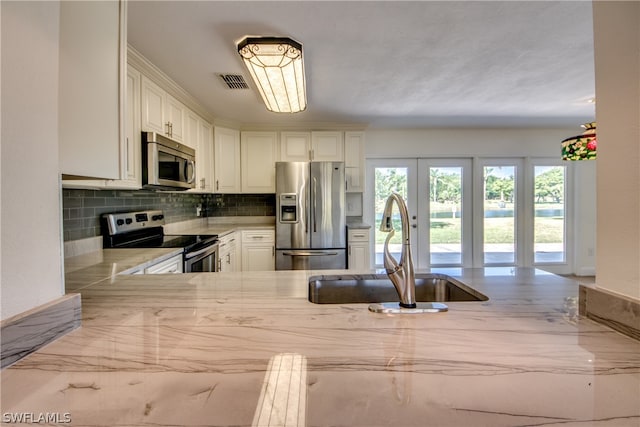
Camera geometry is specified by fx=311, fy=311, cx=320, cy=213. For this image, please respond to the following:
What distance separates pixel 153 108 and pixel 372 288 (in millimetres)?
2178

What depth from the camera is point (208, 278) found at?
125 centimetres

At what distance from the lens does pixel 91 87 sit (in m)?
0.90

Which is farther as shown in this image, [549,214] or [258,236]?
[549,214]

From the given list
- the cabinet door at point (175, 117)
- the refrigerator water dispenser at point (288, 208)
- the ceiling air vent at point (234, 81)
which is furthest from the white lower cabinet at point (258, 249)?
the ceiling air vent at point (234, 81)

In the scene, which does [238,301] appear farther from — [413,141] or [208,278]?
[413,141]

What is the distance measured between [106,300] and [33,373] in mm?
435

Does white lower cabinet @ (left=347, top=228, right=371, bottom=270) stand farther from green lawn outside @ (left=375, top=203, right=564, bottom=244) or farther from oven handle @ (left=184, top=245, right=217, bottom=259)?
oven handle @ (left=184, top=245, right=217, bottom=259)

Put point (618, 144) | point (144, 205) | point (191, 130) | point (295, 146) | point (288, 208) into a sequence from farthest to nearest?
point (295, 146) → point (288, 208) → point (191, 130) → point (144, 205) → point (618, 144)

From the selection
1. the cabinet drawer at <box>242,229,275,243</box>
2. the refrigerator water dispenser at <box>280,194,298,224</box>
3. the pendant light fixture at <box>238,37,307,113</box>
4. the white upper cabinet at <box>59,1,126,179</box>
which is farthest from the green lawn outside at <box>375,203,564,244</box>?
the white upper cabinet at <box>59,1,126,179</box>

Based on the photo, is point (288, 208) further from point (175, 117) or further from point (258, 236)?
point (175, 117)

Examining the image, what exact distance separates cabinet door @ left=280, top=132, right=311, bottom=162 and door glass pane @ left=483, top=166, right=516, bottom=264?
2.69 m

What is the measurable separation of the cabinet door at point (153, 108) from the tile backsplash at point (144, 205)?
22.4 inches

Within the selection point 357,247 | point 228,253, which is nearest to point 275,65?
point 228,253

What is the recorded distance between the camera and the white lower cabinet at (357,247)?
3797mm
